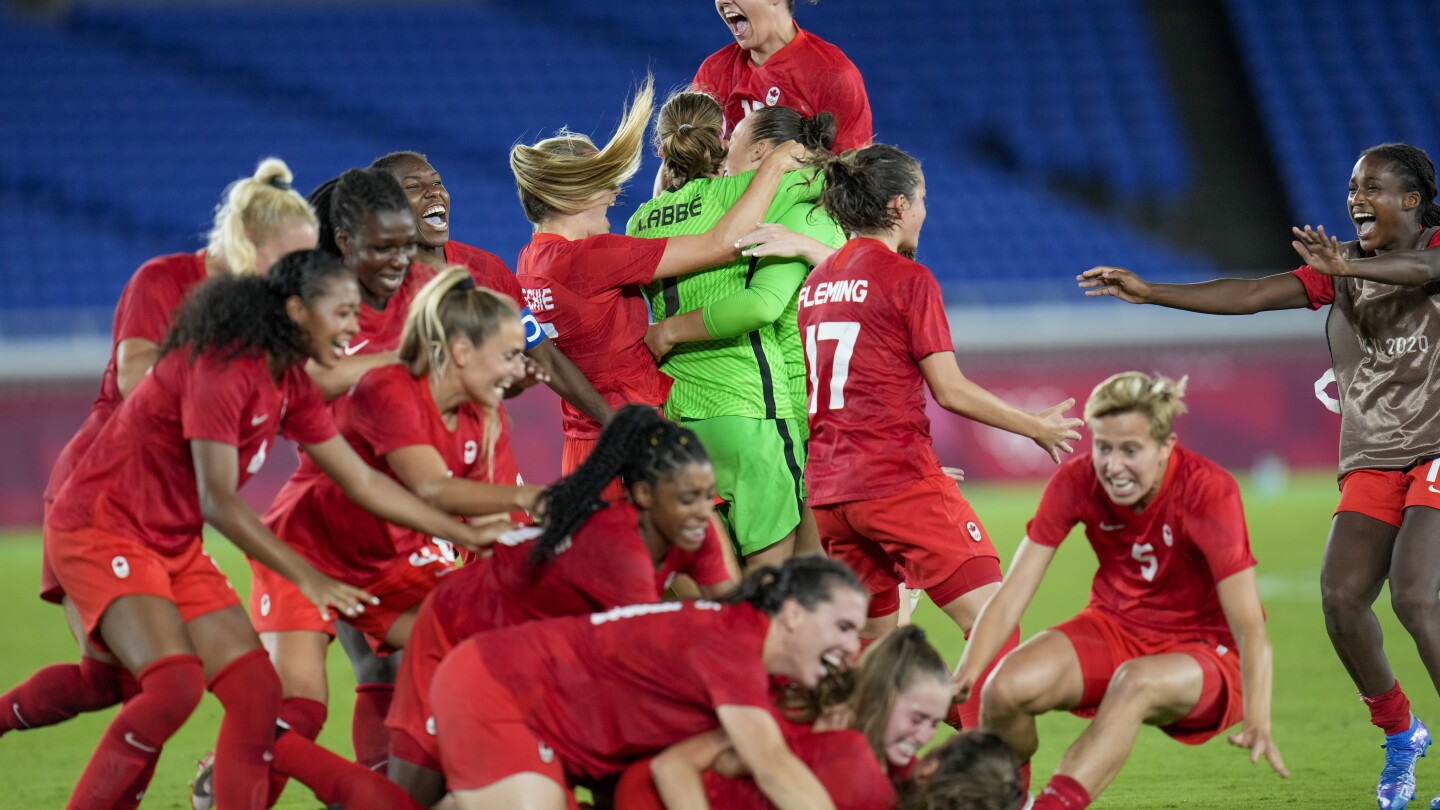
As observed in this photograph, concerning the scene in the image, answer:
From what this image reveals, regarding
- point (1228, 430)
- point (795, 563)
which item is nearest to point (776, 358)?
point (795, 563)

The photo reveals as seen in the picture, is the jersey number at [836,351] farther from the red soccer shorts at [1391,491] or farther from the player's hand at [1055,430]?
the red soccer shorts at [1391,491]

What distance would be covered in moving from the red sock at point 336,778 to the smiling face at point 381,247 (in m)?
1.48

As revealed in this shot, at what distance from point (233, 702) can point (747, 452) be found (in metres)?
2.25

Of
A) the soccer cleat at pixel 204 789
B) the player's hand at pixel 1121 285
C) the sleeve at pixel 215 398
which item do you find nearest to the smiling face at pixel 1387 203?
the player's hand at pixel 1121 285

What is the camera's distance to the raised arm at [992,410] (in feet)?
17.5

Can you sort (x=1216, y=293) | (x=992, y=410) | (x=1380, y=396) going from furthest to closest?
(x=1216, y=293) → (x=1380, y=396) → (x=992, y=410)

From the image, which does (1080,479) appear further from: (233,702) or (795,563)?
(233,702)

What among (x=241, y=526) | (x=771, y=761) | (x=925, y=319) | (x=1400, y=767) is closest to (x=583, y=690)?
(x=771, y=761)

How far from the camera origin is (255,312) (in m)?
4.67

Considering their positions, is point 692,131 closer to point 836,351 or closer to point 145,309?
point 836,351

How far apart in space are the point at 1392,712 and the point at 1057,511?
1.74m

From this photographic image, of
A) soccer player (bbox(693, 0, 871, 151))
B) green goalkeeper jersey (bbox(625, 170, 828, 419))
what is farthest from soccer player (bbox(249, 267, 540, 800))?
soccer player (bbox(693, 0, 871, 151))

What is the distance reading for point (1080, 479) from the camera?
199 inches

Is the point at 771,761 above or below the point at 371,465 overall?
below
